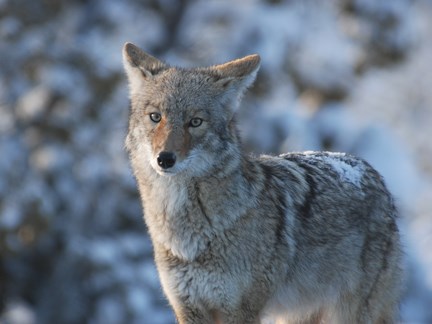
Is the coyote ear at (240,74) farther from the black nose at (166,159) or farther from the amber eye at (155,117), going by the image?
the black nose at (166,159)

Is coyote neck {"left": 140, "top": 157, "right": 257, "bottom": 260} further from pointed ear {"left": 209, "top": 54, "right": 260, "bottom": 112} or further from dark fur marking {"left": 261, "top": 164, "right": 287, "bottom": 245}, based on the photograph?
pointed ear {"left": 209, "top": 54, "right": 260, "bottom": 112}

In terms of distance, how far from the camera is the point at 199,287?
6.21 meters

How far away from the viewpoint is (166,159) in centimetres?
595

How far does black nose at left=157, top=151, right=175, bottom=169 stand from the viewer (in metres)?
5.95

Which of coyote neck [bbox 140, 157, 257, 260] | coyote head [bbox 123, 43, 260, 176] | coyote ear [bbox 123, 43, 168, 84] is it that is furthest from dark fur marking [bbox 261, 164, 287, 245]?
coyote ear [bbox 123, 43, 168, 84]

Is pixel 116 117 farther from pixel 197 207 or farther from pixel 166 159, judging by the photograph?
pixel 166 159

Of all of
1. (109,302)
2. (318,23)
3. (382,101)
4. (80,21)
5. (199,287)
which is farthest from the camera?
(382,101)

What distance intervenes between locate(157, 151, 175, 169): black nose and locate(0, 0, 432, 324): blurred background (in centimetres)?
980

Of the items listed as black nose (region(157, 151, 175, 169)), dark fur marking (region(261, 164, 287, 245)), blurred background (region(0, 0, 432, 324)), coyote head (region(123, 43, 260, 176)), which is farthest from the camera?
blurred background (region(0, 0, 432, 324))

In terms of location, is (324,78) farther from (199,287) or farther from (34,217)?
(199,287)

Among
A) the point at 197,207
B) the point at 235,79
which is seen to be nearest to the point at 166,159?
the point at 197,207

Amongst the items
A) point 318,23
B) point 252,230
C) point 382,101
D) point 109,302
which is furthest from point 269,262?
point 382,101

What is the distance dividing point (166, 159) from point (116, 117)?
12950mm

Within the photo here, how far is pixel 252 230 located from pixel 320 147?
1298 centimetres
